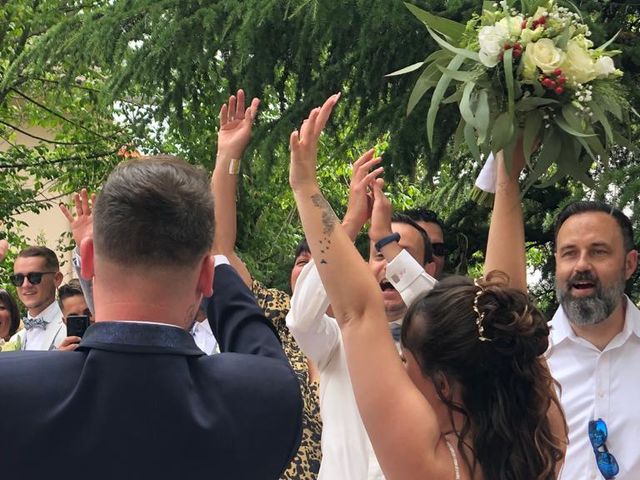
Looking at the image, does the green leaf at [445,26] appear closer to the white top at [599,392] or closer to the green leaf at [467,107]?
the green leaf at [467,107]

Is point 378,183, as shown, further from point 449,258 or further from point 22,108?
point 22,108

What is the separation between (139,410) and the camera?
1.79m

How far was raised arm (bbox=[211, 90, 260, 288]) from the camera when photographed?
3342mm

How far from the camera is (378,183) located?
3.32 m

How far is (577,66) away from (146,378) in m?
2.16

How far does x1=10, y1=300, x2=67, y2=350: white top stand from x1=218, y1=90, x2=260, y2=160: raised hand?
332 cm

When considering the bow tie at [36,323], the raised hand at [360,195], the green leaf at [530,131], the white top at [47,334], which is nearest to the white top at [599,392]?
the green leaf at [530,131]

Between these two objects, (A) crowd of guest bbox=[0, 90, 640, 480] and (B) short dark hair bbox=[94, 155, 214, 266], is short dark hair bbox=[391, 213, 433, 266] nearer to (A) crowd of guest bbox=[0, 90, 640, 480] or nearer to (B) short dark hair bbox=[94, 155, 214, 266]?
(A) crowd of guest bbox=[0, 90, 640, 480]

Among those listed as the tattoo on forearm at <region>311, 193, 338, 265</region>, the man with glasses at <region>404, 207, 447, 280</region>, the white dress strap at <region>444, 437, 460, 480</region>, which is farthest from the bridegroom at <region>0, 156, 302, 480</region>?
the man with glasses at <region>404, 207, 447, 280</region>

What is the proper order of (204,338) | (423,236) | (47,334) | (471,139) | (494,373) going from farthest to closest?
(47,334) < (204,338) < (423,236) < (471,139) < (494,373)

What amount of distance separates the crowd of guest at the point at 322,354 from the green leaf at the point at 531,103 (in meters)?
0.17

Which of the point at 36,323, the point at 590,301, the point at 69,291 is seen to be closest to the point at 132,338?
the point at 590,301

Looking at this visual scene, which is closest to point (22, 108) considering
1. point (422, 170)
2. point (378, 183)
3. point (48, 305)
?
point (48, 305)

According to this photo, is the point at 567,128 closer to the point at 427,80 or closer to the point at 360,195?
the point at 427,80
